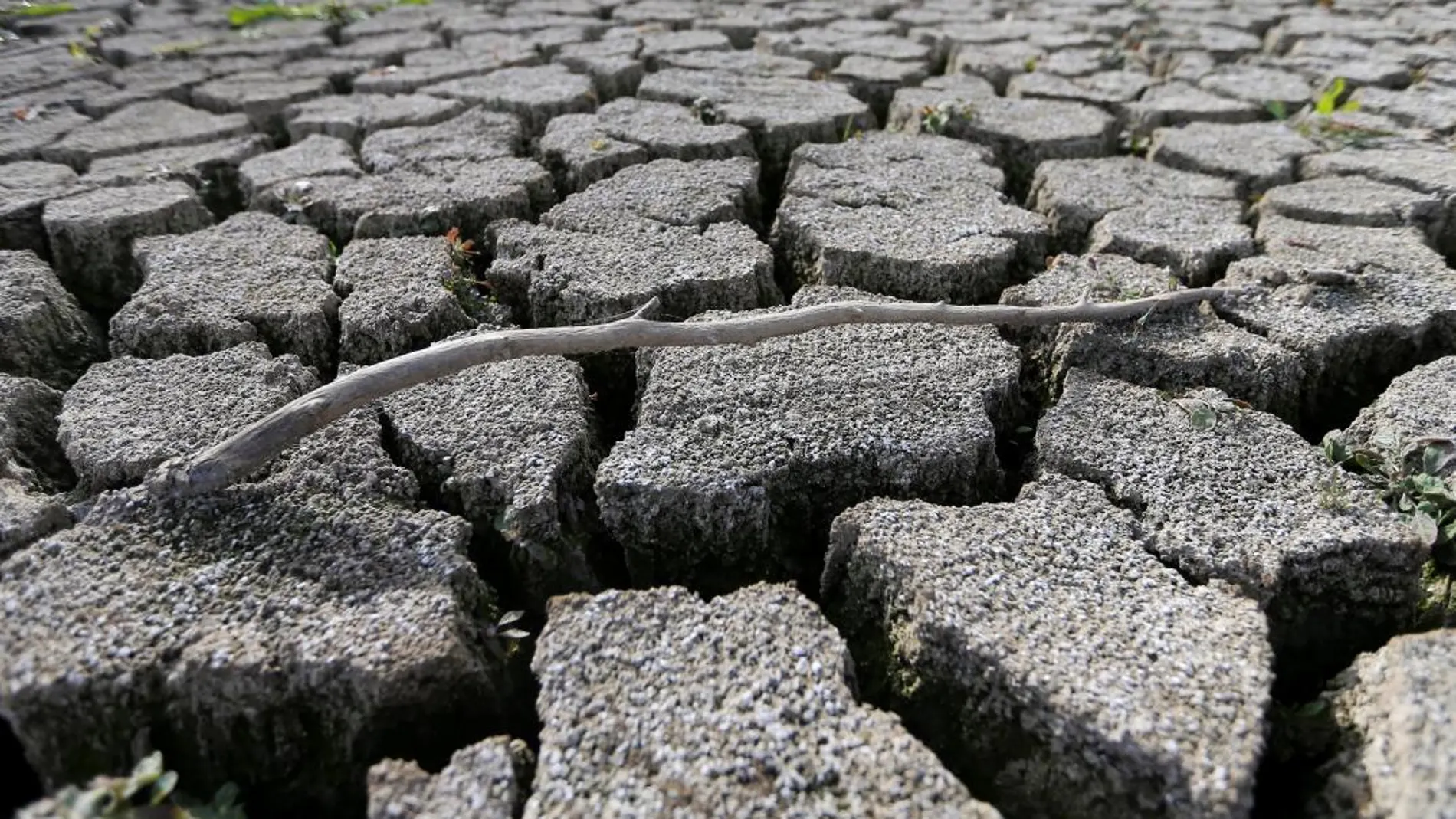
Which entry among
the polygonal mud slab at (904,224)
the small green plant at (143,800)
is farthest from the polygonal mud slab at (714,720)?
the polygonal mud slab at (904,224)

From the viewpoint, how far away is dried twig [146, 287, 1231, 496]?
1222 millimetres

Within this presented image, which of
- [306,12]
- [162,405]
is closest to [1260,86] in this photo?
[162,405]

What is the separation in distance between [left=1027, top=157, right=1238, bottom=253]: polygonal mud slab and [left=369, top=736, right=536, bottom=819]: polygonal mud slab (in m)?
1.51

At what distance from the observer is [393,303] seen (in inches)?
64.2

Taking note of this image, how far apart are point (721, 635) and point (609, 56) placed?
2.38 meters

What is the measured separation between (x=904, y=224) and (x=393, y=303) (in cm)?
94

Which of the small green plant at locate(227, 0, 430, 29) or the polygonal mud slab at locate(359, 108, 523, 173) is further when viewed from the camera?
the small green plant at locate(227, 0, 430, 29)

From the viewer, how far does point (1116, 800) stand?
3.09 feet

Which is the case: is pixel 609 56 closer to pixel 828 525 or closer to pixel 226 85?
pixel 226 85

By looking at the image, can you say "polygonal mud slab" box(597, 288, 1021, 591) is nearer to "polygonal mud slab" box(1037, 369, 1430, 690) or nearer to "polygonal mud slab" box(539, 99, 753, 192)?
"polygonal mud slab" box(1037, 369, 1430, 690)

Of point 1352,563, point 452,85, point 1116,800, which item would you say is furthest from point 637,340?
point 452,85

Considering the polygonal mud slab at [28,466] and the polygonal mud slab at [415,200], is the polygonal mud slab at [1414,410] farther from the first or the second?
the polygonal mud slab at [28,466]

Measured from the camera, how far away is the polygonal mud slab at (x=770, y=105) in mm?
2373

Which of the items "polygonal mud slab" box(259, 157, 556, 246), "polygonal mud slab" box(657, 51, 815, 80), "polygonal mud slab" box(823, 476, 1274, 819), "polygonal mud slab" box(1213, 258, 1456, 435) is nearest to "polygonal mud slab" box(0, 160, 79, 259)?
"polygonal mud slab" box(259, 157, 556, 246)
